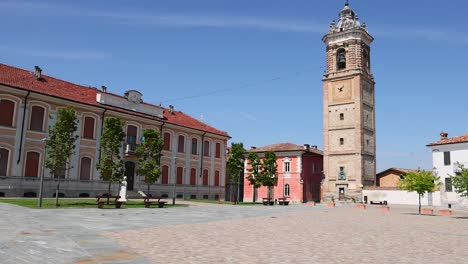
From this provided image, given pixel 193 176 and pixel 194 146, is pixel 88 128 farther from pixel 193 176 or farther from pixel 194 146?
pixel 193 176

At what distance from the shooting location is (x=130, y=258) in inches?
318

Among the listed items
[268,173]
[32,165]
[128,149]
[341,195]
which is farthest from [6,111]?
[341,195]

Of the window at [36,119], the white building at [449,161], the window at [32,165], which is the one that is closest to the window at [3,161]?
the window at [32,165]

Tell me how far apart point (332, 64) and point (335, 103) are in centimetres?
578

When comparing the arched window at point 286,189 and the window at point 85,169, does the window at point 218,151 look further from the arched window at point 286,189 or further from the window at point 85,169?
the window at point 85,169

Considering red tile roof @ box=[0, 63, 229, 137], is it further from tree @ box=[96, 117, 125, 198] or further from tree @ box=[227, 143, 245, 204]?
tree @ box=[227, 143, 245, 204]

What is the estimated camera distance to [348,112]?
5269cm

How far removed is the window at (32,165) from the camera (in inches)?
1125

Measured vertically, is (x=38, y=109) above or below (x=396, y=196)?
above

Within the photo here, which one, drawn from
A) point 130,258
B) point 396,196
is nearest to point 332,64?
point 396,196

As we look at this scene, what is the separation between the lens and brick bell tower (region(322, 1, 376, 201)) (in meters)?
51.2

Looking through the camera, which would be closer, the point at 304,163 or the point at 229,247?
the point at 229,247

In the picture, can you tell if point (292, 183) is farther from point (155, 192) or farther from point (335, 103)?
point (155, 192)

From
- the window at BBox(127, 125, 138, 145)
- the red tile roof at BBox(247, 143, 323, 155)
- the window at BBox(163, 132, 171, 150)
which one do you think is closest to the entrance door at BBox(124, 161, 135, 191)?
the window at BBox(127, 125, 138, 145)
